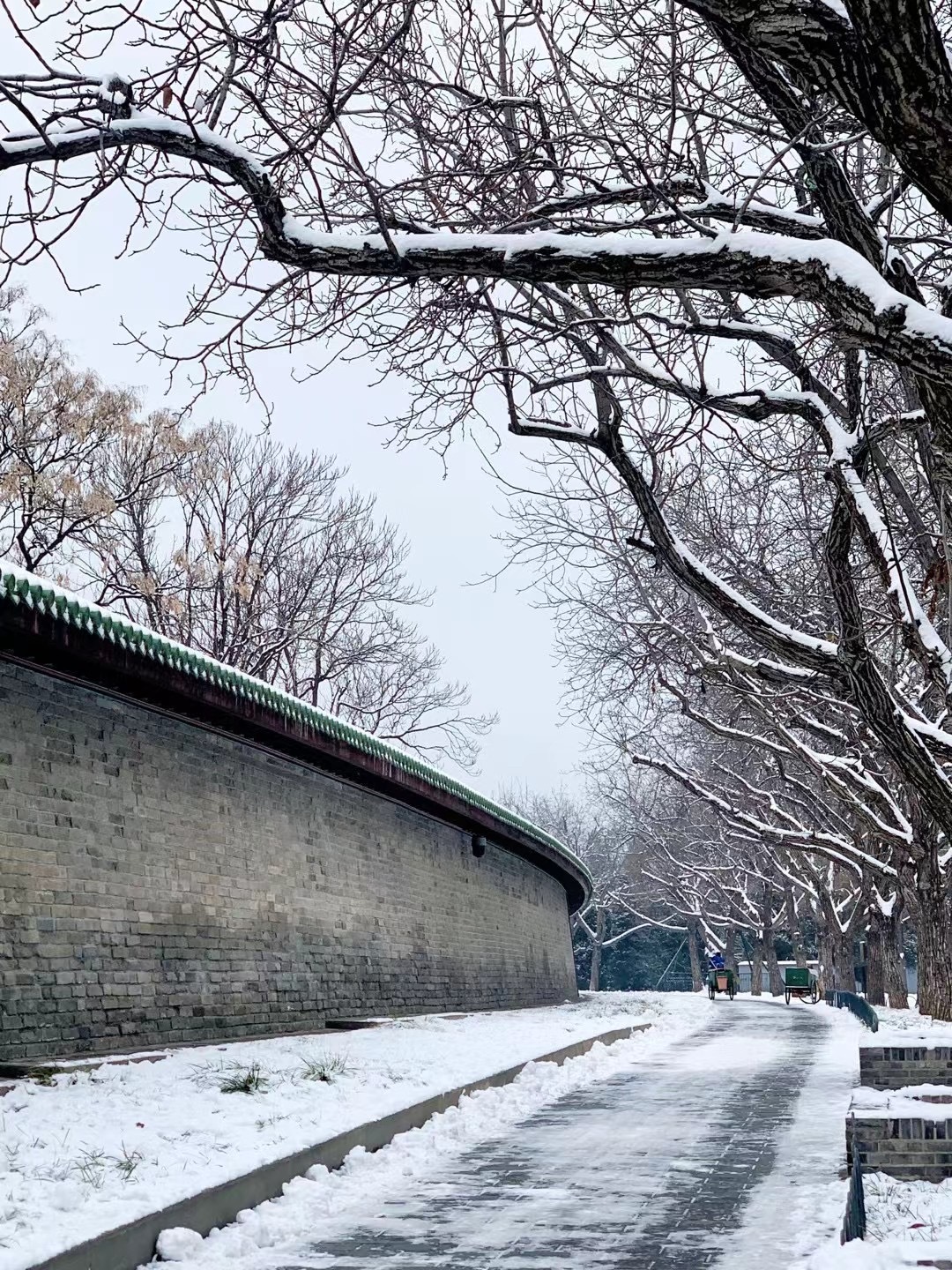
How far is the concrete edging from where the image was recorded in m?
5.62

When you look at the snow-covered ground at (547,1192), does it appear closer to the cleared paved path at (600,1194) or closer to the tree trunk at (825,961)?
the cleared paved path at (600,1194)

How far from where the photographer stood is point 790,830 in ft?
83.7

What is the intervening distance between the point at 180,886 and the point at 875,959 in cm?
2378

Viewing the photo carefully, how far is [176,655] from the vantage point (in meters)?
12.5

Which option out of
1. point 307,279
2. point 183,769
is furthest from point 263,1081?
point 307,279

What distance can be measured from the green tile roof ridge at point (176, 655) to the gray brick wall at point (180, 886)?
59 cm

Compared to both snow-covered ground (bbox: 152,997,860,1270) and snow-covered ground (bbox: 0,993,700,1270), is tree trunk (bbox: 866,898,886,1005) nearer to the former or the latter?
snow-covered ground (bbox: 0,993,700,1270)

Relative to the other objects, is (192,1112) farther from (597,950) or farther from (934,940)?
(597,950)

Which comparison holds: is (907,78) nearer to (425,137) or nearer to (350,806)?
(425,137)

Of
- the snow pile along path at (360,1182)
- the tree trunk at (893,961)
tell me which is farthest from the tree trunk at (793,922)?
the snow pile along path at (360,1182)

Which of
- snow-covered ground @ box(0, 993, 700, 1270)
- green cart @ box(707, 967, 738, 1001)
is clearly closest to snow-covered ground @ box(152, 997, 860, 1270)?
snow-covered ground @ box(0, 993, 700, 1270)

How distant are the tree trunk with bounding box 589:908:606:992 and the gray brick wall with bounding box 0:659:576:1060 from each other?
151ft

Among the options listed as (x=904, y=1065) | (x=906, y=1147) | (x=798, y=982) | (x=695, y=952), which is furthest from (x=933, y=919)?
(x=695, y=952)

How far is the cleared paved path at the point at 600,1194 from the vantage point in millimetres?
6418
